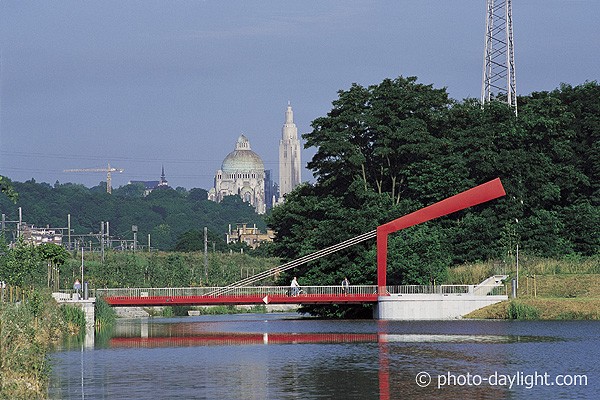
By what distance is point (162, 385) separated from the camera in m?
35.3

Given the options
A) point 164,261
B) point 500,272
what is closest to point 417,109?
point 500,272

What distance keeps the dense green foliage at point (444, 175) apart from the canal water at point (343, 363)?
45.3ft

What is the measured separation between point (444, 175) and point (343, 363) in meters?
38.5

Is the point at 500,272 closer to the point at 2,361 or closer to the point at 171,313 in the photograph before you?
the point at 171,313

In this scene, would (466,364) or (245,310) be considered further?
(245,310)

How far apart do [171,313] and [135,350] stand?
43400 mm

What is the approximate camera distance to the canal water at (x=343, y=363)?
33.6 m

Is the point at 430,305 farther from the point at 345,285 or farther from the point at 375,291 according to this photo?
the point at 345,285

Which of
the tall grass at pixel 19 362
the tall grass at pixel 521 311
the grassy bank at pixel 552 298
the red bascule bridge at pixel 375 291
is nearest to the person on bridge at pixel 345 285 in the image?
the red bascule bridge at pixel 375 291

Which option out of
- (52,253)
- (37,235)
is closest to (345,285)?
(52,253)

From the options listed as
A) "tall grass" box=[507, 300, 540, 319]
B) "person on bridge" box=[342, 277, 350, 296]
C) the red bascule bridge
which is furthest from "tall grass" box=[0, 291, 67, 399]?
"tall grass" box=[507, 300, 540, 319]

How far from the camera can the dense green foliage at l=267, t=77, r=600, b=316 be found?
247ft

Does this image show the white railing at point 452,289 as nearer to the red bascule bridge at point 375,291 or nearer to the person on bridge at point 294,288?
the red bascule bridge at point 375,291

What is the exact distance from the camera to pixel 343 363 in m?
41.5
